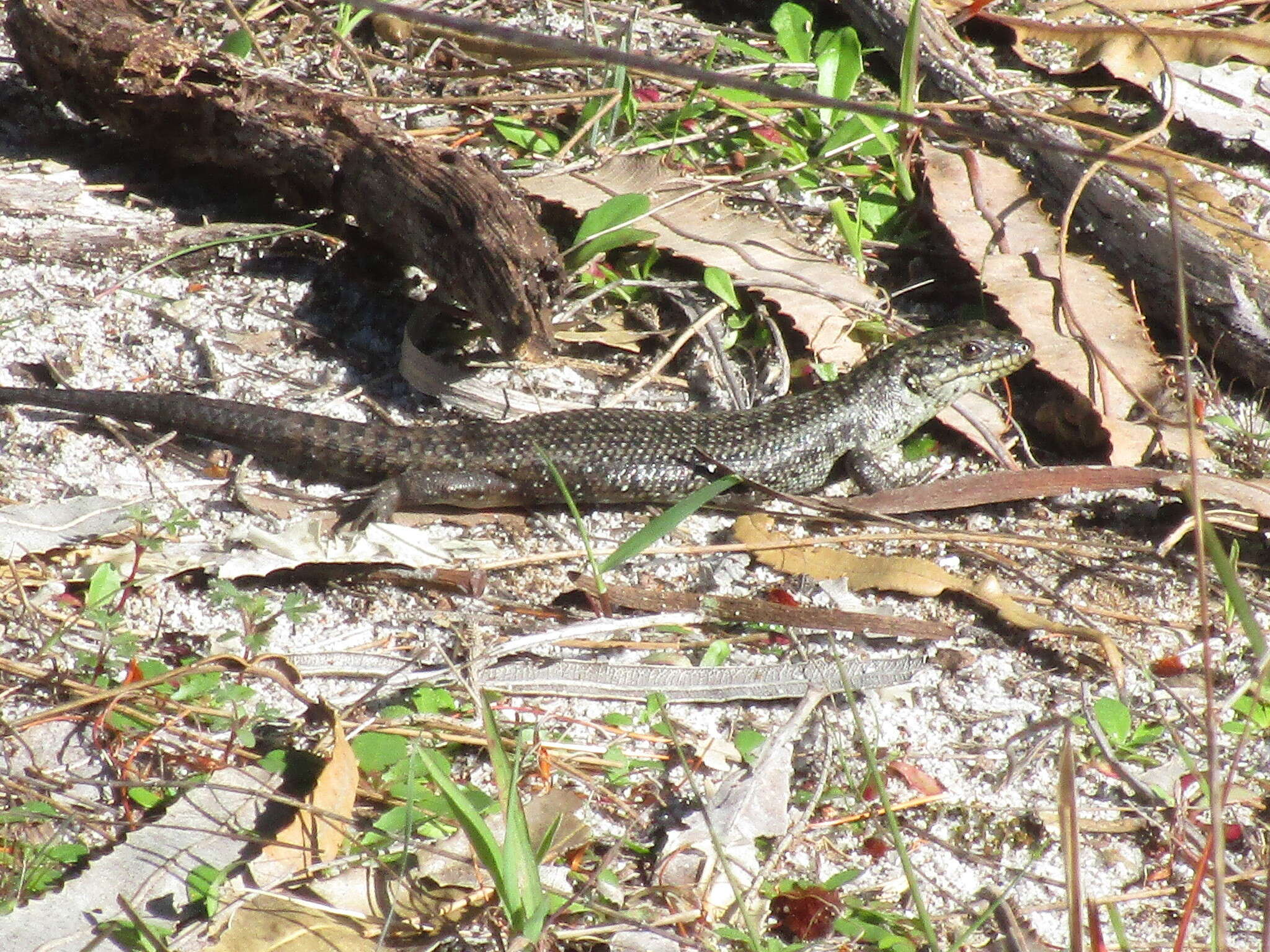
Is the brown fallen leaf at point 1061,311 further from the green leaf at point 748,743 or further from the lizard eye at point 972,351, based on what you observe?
the green leaf at point 748,743

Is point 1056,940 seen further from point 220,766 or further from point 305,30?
point 305,30

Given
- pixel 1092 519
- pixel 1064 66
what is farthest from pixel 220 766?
pixel 1064 66

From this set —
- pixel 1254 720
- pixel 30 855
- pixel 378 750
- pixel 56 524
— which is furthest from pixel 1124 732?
pixel 56 524

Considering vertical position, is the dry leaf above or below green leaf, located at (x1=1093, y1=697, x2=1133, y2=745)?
above

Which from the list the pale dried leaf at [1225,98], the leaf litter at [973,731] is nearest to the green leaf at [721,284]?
the leaf litter at [973,731]

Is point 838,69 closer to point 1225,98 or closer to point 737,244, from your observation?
point 737,244

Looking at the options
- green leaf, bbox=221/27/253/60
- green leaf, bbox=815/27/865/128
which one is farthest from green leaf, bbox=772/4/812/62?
green leaf, bbox=221/27/253/60

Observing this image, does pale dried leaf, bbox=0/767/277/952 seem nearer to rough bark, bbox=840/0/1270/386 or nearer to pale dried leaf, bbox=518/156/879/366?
pale dried leaf, bbox=518/156/879/366
